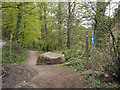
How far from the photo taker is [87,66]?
4500 mm

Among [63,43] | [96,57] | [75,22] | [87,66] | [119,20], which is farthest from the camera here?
[63,43]

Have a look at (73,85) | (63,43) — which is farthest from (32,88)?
(63,43)

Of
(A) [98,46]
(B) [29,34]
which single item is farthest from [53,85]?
(B) [29,34]

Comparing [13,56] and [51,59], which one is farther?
[13,56]

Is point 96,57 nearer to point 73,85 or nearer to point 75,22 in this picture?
point 73,85

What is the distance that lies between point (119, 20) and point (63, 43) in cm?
755

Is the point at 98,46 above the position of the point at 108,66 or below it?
above

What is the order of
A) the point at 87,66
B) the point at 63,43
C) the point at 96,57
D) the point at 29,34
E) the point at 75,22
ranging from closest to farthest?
the point at 96,57
the point at 75,22
the point at 87,66
the point at 63,43
the point at 29,34

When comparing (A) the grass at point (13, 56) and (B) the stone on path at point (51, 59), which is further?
(A) the grass at point (13, 56)

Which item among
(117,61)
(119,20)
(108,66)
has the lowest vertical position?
(108,66)

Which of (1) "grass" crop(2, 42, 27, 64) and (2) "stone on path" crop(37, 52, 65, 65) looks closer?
(2) "stone on path" crop(37, 52, 65, 65)

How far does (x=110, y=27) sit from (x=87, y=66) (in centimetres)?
218

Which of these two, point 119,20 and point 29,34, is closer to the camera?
point 119,20

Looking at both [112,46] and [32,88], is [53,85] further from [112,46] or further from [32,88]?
[112,46]
